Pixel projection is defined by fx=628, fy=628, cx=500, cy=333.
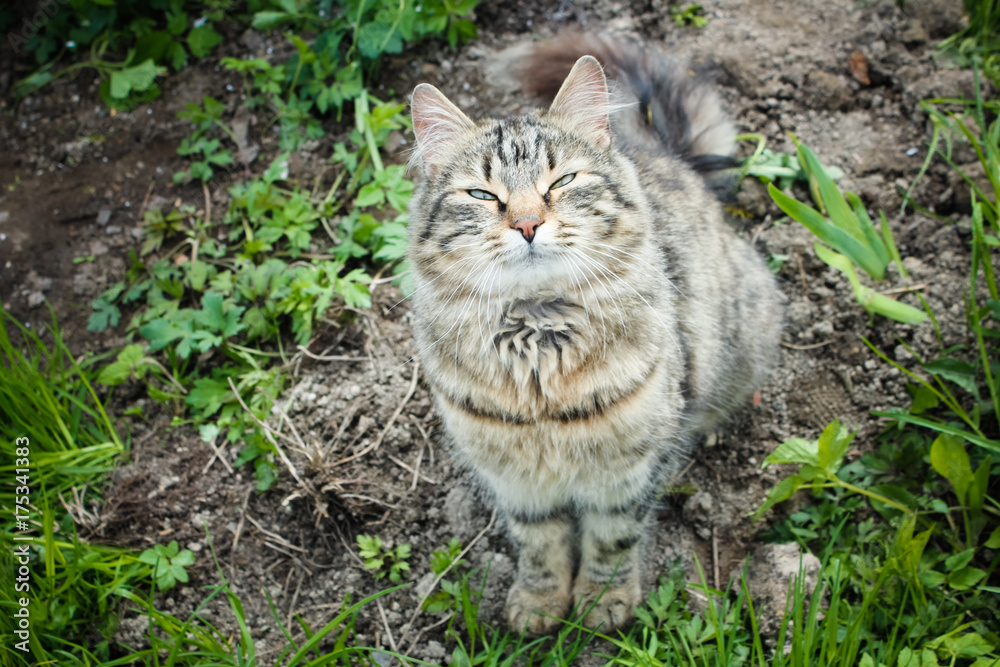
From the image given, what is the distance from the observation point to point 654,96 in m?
2.75

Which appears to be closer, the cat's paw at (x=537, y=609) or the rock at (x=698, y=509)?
the cat's paw at (x=537, y=609)

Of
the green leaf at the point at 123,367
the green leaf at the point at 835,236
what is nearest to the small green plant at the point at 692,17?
the green leaf at the point at 835,236

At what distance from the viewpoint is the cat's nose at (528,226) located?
1.61m

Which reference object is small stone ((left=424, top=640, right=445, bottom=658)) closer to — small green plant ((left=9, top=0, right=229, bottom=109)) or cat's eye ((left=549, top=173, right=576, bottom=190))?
cat's eye ((left=549, top=173, right=576, bottom=190))

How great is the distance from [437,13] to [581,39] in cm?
93

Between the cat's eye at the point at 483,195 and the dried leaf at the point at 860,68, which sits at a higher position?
the cat's eye at the point at 483,195

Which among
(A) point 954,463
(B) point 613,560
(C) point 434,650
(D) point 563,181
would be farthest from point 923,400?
(C) point 434,650

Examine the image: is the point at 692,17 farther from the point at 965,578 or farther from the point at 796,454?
the point at 965,578

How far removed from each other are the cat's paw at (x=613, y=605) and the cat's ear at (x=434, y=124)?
5.13ft

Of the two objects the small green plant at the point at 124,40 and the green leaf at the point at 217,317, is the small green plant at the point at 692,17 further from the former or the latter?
the green leaf at the point at 217,317

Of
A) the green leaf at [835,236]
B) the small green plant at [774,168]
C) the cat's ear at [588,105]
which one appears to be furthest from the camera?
the small green plant at [774,168]

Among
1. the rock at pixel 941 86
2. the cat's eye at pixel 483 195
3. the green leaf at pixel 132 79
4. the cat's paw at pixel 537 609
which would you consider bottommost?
the cat's paw at pixel 537 609

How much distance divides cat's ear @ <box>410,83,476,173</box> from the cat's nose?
487 millimetres

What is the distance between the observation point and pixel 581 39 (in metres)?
2.81
